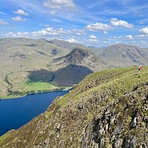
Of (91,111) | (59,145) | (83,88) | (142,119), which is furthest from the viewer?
(83,88)

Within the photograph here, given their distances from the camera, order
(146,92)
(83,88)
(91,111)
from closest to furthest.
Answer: (146,92), (91,111), (83,88)

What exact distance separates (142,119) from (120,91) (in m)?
52.0

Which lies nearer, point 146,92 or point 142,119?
point 142,119

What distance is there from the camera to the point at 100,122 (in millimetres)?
79375

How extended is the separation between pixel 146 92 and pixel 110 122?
45.5ft

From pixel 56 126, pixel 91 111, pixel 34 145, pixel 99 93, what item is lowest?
pixel 34 145

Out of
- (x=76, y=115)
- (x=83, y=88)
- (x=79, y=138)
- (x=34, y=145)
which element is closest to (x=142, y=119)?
(x=79, y=138)

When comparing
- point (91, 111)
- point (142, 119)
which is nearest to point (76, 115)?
point (91, 111)

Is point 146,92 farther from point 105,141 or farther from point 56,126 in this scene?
point 56,126

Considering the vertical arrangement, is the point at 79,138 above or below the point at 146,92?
below

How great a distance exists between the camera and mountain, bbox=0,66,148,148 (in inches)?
2445

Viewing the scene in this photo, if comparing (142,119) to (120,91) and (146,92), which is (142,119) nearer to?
(146,92)

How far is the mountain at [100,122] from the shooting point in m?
62.1

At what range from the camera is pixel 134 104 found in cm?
6750
